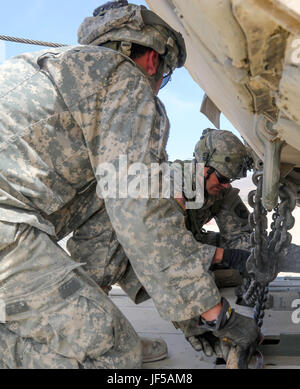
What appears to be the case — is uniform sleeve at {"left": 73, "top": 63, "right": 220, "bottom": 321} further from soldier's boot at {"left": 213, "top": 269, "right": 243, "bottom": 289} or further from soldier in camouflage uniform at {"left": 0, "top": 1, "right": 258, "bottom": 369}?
soldier's boot at {"left": 213, "top": 269, "right": 243, "bottom": 289}

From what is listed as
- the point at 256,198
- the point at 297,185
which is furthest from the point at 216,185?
the point at 256,198

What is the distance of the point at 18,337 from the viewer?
2.03m

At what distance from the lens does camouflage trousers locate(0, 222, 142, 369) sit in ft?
6.34

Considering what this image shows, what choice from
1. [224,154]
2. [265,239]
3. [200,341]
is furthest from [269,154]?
[224,154]

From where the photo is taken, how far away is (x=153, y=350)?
2441mm

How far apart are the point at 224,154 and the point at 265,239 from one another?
5.02ft

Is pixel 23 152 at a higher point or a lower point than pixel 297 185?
higher

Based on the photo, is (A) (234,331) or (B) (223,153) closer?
(A) (234,331)

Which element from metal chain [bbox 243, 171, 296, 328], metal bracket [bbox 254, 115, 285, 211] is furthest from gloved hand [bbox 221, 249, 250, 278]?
metal bracket [bbox 254, 115, 285, 211]

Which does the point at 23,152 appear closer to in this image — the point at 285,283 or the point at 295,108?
the point at 295,108

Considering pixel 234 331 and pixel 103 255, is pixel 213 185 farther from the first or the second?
pixel 234 331

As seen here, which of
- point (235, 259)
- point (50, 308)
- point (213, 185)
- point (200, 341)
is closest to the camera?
point (50, 308)

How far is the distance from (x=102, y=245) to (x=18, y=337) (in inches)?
25.3

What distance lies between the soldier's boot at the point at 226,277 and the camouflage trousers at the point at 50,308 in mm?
1928
